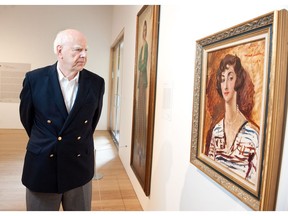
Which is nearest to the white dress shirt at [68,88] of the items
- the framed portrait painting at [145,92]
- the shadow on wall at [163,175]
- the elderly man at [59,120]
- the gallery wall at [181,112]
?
the elderly man at [59,120]

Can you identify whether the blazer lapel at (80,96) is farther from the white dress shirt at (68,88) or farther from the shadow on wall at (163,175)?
the shadow on wall at (163,175)

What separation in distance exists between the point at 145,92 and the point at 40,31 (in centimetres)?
511

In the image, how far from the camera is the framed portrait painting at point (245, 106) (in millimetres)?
771

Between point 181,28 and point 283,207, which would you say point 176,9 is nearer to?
point 181,28

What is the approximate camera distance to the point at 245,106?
0.92 m

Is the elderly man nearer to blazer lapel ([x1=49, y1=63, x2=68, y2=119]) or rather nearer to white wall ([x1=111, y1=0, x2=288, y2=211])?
blazer lapel ([x1=49, y1=63, x2=68, y2=119])

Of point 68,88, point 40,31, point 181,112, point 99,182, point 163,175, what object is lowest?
point 99,182

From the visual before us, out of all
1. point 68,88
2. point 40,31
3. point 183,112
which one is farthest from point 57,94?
point 40,31

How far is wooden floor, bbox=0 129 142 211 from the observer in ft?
8.52

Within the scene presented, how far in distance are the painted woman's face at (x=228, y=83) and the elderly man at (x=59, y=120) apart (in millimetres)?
750

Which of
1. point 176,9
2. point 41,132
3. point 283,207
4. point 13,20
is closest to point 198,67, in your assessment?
point 176,9

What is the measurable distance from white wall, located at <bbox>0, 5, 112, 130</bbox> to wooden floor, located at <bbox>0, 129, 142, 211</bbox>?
7.69ft

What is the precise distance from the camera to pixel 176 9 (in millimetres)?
1724

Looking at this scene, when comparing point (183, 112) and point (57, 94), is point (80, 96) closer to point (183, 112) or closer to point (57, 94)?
point (57, 94)
